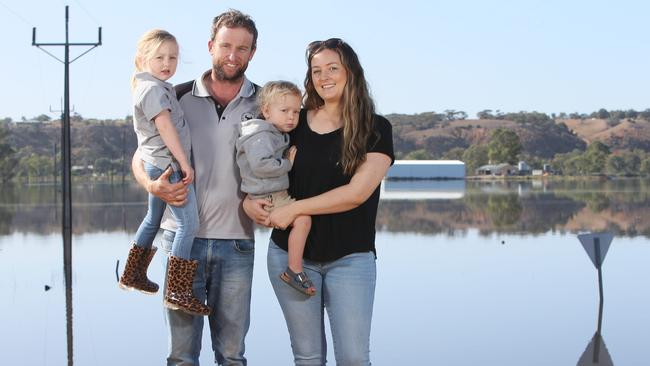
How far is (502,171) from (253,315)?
127m

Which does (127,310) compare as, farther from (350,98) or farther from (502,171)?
(502,171)

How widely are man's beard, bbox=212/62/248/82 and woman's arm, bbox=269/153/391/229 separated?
75 centimetres

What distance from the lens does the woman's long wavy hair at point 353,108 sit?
5.07 meters

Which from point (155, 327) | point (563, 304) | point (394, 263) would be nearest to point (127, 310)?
point (155, 327)

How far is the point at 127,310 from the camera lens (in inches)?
491

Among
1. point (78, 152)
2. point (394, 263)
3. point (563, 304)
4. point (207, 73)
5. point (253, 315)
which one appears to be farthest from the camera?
point (78, 152)

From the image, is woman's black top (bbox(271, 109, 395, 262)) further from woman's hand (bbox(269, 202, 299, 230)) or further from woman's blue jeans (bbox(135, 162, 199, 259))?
woman's blue jeans (bbox(135, 162, 199, 259))

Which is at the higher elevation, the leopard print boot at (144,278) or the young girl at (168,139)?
the young girl at (168,139)

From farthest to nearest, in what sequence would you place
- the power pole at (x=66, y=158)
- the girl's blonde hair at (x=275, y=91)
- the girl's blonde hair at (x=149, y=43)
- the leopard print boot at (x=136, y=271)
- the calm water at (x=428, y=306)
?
1. the power pole at (x=66, y=158)
2. the calm water at (x=428, y=306)
3. the leopard print boot at (x=136, y=271)
4. the girl's blonde hair at (x=149, y=43)
5. the girl's blonde hair at (x=275, y=91)

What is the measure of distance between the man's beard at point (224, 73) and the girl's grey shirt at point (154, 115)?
0.24 meters

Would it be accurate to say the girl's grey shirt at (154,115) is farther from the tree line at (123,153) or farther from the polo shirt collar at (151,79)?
the tree line at (123,153)

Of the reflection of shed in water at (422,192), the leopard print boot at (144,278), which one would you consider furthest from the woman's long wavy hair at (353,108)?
the reflection of shed in water at (422,192)

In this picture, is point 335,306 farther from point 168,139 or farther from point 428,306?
point 428,306

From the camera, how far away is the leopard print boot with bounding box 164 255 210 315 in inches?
210
